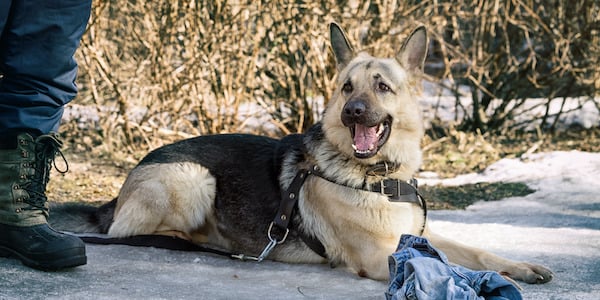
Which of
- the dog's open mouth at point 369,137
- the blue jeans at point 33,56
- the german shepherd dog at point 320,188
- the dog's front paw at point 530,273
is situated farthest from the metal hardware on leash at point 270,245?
the blue jeans at point 33,56

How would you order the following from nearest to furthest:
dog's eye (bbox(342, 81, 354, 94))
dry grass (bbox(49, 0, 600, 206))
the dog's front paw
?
the dog's front paw < dog's eye (bbox(342, 81, 354, 94)) < dry grass (bbox(49, 0, 600, 206))

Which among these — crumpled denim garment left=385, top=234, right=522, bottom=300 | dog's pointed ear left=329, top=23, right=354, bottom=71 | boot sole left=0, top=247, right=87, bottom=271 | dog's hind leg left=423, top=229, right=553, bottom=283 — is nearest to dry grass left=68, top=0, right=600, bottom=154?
dog's pointed ear left=329, top=23, right=354, bottom=71

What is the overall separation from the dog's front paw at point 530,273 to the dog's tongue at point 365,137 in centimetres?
93

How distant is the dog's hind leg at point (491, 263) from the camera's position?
3559 mm

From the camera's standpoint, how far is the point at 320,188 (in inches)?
159

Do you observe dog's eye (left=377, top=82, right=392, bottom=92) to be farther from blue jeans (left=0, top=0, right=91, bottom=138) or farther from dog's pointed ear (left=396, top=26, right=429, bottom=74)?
blue jeans (left=0, top=0, right=91, bottom=138)

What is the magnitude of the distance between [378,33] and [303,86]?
94 cm

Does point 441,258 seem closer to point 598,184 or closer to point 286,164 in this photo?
point 286,164

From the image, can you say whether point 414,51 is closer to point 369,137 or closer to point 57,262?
point 369,137

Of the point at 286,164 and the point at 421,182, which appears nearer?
the point at 286,164

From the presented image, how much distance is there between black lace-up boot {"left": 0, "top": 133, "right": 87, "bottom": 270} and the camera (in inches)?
131

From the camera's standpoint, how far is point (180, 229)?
14.0ft

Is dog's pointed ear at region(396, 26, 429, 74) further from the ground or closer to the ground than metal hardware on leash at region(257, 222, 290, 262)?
further from the ground

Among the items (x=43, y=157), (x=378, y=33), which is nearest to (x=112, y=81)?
(x=378, y=33)
